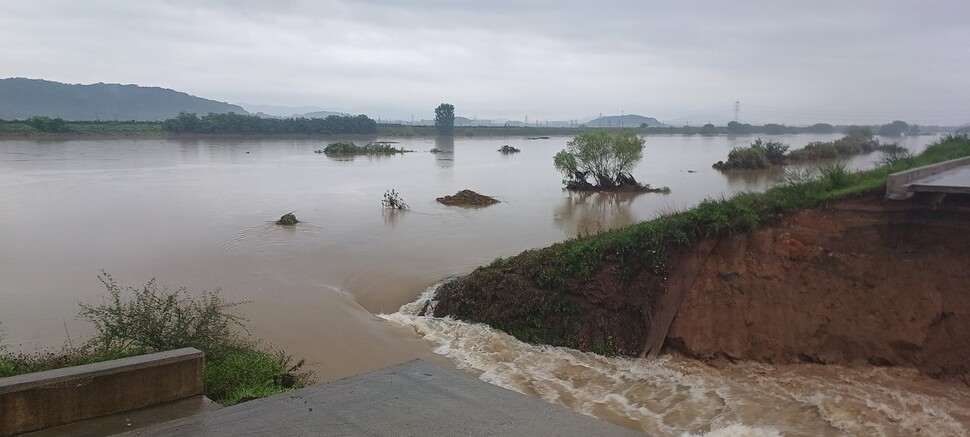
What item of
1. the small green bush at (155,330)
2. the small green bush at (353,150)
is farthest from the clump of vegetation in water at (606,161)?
the small green bush at (353,150)

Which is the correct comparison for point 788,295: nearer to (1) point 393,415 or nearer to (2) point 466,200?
(1) point 393,415

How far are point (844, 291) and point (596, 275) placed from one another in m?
4.16

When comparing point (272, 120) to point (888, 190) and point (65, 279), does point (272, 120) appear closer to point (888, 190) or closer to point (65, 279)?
point (65, 279)

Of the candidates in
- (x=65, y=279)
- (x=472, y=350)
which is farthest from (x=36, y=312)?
(x=472, y=350)

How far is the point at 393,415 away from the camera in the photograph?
17.8ft

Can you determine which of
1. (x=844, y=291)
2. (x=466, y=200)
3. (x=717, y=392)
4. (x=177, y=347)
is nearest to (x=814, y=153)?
(x=466, y=200)

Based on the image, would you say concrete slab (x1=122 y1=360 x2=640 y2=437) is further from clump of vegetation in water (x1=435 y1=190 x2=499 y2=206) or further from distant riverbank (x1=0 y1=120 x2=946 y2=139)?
distant riverbank (x1=0 y1=120 x2=946 y2=139)

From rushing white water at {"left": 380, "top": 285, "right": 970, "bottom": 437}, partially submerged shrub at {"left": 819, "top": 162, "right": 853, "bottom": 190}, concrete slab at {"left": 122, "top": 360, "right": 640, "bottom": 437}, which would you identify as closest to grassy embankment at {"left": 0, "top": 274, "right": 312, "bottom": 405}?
concrete slab at {"left": 122, "top": 360, "right": 640, "bottom": 437}

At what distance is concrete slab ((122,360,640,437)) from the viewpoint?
5066 mm

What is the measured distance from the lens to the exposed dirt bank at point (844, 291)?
31.2ft

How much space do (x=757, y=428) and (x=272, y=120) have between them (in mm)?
105345

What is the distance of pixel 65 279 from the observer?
14484 millimetres

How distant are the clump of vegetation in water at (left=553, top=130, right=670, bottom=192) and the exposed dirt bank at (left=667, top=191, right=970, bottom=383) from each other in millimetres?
24594

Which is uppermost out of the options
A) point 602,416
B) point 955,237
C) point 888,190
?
point 888,190
